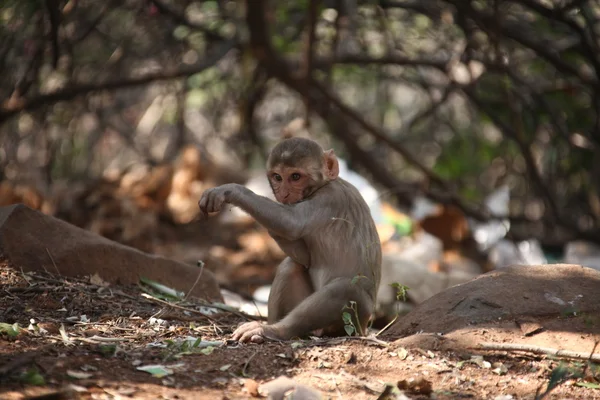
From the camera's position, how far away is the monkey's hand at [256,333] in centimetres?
425

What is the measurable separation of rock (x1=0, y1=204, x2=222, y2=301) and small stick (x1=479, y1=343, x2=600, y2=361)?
260cm

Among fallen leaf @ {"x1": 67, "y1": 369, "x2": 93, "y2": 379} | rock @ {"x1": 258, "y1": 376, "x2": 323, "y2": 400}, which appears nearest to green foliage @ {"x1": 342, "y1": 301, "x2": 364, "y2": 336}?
rock @ {"x1": 258, "y1": 376, "x2": 323, "y2": 400}

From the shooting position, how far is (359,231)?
4.88m

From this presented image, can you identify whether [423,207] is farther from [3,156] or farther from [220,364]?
[220,364]

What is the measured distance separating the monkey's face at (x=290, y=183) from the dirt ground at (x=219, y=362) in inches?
36.8

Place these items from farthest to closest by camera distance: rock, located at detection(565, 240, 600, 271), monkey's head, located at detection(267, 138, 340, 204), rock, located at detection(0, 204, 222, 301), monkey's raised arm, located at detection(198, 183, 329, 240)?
rock, located at detection(565, 240, 600, 271) < rock, located at detection(0, 204, 222, 301) < monkey's head, located at detection(267, 138, 340, 204) < monkey's raised arm, located at detection(198, 183, 329, 240)

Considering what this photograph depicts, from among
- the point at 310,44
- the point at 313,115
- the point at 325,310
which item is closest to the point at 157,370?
the point at 325,310

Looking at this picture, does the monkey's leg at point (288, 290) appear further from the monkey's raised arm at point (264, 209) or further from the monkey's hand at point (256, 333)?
the monkey's hand at point (256, 333)

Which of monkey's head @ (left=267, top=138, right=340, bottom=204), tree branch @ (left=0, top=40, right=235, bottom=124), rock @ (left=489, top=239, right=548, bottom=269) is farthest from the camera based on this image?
rock @ (left=489, top=239, right=548, bottom=269)

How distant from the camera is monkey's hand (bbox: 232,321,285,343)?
425 cm

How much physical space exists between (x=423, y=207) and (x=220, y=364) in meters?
7.25

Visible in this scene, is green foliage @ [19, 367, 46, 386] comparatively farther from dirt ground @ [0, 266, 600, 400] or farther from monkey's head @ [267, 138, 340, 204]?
monkey's head @ [267, 138, 340, 204]

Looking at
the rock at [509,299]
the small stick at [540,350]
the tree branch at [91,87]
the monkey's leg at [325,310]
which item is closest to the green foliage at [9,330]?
the monkey's leg at [325,310]

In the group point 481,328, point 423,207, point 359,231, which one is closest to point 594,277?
point 481,328
